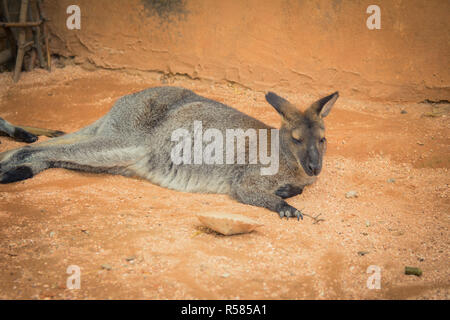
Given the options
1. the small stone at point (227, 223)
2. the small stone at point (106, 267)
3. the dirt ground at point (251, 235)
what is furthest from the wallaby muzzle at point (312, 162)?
the small stone at point (106, 267)

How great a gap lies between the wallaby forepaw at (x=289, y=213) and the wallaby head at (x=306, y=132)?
1.17 feet

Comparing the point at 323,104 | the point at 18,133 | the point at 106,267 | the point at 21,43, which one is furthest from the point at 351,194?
the point at 21,43

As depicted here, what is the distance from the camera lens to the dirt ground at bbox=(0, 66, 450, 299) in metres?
2.57

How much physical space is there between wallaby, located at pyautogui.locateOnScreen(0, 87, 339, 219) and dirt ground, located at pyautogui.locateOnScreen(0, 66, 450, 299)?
0.43 ft

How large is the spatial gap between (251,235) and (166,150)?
157 cm

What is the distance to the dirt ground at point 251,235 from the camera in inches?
101

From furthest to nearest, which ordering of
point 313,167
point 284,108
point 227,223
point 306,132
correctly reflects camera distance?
1. point 284,108
2. point 306,132
3. point 313,167
4. point 227,223

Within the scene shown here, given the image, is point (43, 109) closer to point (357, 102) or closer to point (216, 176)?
point (216, 176)

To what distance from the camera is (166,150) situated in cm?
448

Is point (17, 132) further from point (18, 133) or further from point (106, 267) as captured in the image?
point (106, 267)

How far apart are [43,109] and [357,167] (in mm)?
4523

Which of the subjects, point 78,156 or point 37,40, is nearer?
point 78,156

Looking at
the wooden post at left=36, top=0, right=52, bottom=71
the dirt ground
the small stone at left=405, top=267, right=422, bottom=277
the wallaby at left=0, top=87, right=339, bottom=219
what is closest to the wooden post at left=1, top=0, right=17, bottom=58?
the wooden post at left=36, top=0, right=52, bottom=71

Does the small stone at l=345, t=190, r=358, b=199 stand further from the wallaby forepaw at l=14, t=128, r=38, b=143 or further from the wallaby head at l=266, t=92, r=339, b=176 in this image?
the wallaby forepaw at l=14, t=128, r=38, b=143
